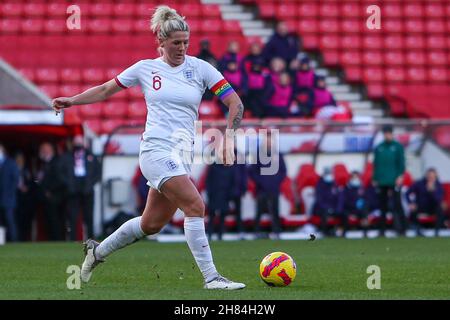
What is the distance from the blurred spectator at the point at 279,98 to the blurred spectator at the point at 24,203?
4459 millimetres

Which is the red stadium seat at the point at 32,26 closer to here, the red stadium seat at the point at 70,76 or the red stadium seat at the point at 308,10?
Result: the red stadium seat at the point at 70,76

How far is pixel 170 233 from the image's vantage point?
760 inches

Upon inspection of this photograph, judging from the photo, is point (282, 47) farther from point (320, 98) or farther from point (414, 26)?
point (414, 26)

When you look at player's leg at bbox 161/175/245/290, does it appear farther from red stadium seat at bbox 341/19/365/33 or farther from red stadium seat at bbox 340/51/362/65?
red stadium seat at bbox 341/19/365/33

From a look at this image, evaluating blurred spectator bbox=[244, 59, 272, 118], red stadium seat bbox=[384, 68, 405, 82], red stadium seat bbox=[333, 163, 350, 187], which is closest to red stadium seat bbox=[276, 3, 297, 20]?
red stadium seat bbox=[384, 68, 405, 82]

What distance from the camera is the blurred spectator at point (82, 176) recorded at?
1867cm

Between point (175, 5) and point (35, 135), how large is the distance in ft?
22.5

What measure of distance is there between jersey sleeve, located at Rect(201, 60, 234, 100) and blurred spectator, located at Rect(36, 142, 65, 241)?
9.81 metres

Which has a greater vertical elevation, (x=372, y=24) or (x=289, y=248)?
(x=372, y=24)

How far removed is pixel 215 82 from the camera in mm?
9234
